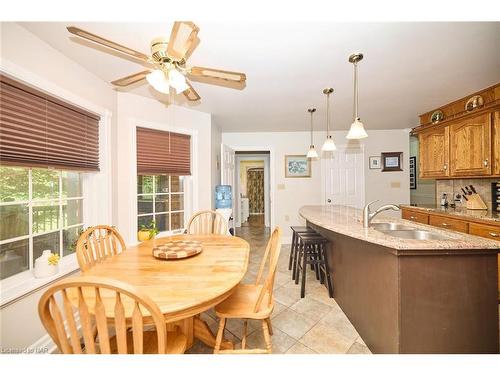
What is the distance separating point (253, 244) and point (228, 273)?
334cm

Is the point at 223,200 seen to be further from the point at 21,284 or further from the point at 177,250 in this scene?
the point at 21,284

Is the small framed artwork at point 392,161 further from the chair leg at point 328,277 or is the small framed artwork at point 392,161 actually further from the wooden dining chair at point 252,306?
the wooden dining chair at point 252,306

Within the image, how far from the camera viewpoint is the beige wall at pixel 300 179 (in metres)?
4.66

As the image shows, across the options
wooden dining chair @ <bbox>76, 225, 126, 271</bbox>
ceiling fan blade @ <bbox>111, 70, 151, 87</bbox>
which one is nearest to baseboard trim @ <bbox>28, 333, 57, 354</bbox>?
wooden dining chair @ <bbox>76, 225, 126, 271</bbox>

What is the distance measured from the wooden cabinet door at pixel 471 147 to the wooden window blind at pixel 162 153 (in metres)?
3.70

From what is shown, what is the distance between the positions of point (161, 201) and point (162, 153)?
0.68 metres

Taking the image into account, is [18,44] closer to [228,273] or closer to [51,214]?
[51,214]

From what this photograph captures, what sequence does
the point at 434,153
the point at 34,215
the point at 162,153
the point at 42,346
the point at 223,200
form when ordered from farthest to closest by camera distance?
the point at 223,200, the point at 434,153, the point at 162,153, the point at 34,215, the point at 42,346

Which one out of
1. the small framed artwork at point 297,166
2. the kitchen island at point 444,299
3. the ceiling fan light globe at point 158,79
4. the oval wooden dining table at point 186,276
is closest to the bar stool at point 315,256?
the oval wooden dining table at point 186,276

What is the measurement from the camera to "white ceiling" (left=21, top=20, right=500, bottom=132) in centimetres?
153

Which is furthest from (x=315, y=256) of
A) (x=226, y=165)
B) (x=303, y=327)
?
(x=226, y=165)

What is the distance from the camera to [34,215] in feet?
5.63

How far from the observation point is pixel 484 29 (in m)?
1.55

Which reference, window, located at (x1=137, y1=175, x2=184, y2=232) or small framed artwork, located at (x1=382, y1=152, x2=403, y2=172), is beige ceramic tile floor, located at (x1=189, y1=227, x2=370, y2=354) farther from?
small framed artwork, located at (x1=382, y1=152, x2=403, y2=172)
